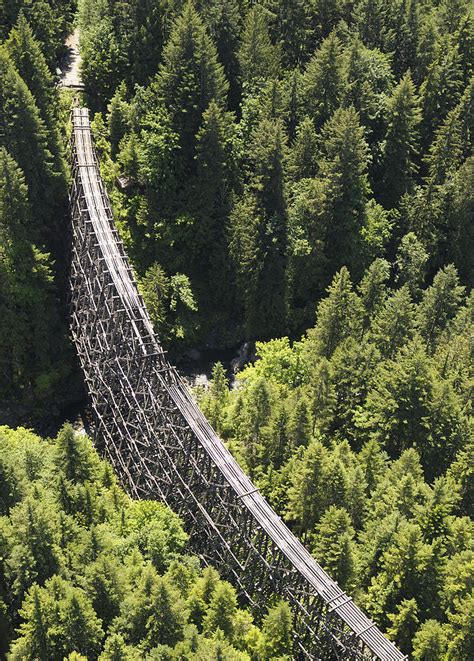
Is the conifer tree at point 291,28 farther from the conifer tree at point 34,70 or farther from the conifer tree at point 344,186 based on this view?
the conifer tree at point 34,70

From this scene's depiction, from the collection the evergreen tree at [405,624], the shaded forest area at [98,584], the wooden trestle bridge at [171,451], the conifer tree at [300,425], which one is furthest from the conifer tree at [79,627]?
the conifer tree at [300,425]

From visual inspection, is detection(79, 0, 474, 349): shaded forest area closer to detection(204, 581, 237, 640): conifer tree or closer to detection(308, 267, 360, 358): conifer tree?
detection(308, 267, 360, 358): conifer tree

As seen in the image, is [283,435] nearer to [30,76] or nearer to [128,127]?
[128,127]

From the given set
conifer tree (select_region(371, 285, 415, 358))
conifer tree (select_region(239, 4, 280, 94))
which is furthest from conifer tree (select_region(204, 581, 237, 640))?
conifer tree (select_region(239, 4, 280, 94))

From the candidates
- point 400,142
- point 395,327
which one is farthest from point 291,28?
point 395,327

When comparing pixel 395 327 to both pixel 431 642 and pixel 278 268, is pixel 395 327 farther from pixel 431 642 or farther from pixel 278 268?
pixel 431 642
